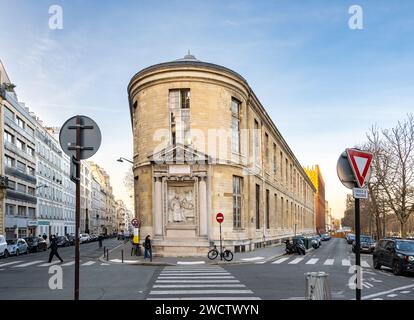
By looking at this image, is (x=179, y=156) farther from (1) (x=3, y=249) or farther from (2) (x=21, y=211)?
(2) (x=21, y=211)

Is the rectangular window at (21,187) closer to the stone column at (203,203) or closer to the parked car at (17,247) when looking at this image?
the parked car at (17,247)

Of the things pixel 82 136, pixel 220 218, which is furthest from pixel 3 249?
pixel 82 136

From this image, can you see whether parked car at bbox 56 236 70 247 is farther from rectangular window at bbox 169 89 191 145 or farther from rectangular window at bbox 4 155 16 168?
rectangular window at bbox 169 89 191 145

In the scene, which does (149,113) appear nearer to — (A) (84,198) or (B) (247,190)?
(B) (247,190)

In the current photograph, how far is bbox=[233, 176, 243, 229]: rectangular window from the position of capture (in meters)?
30.9

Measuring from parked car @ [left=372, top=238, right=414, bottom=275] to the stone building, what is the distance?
10522 millimetres

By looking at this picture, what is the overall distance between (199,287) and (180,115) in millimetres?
17303

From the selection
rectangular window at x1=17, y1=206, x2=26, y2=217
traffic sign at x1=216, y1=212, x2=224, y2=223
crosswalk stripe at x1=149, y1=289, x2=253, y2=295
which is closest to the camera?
crosswalk stripe at x1=149, y1=289, x2=253, y2=295

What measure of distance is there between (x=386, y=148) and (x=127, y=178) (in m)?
42.7

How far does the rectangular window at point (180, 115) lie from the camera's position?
2906 cm

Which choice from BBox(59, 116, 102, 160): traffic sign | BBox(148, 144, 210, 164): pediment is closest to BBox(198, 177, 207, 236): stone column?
BBox(148, 144, 210, 164): pediment

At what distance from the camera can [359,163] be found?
7.23m

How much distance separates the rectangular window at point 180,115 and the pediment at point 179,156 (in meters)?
0.89

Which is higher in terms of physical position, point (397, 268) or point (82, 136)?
point (82, 136)
